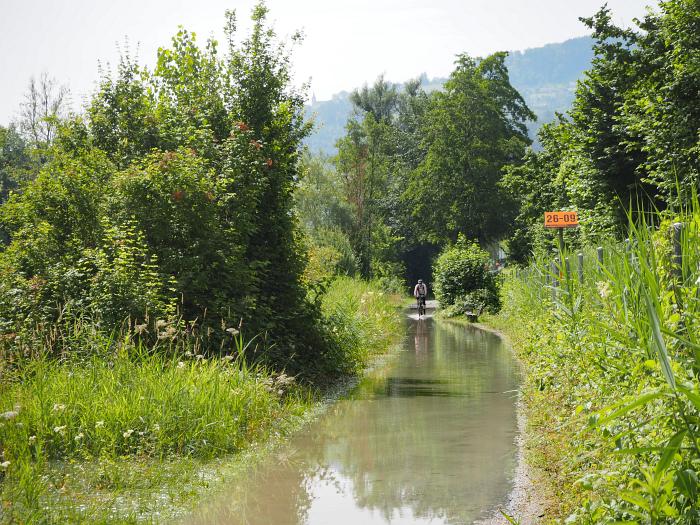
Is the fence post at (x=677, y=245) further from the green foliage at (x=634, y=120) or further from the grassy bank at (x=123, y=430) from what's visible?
the green foliage at (x=634, y=120)

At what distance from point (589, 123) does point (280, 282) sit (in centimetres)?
1557

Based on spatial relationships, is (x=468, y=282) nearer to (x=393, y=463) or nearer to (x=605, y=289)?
(x=393, y=463)

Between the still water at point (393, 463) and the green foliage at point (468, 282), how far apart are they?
2148cm

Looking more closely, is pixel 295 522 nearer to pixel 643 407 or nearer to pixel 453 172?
pixel 643 407

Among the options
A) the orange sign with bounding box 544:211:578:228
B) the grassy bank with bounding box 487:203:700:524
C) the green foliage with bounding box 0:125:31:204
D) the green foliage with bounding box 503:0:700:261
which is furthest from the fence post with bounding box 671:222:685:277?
the green foliage with bounding box 0:125:31:204

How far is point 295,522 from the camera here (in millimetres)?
Result: 6488

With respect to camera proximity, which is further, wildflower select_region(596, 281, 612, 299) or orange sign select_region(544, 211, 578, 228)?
orange sign select_region(544, 211, 578, 228)

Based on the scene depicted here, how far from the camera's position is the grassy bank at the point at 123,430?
6.36 meters

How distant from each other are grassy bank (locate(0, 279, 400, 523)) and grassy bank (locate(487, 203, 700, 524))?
3.17 metres

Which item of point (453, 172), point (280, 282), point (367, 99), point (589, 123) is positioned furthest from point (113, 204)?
point (367, 99)

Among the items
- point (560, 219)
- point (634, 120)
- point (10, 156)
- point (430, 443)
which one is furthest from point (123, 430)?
point (10, 156)

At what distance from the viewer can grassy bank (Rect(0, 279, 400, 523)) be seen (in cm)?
636

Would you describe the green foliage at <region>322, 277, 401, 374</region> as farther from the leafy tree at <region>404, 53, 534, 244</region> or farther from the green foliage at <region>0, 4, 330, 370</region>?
the leafy tree at <region>404, 53, 534, 244</region>

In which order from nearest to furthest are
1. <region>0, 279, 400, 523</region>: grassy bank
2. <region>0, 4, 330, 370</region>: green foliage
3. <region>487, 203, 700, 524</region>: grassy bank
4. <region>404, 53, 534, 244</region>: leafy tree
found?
<region>487, 203, 700, 524</region>: grassy bank, <region>0, 279, 400, 523</region>: grassy bank, <region>0, 4, 330, 370</region>: green foliage, <region>404, 53, 534, 244</region>: leafy tree
